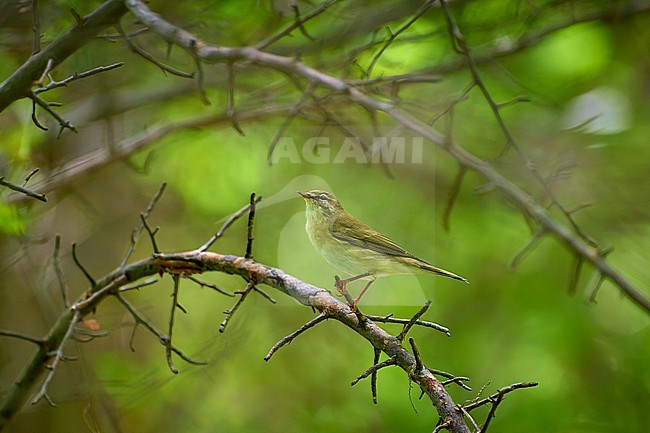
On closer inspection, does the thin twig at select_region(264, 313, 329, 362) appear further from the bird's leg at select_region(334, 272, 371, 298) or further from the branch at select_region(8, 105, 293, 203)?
the branch at select_region(8, 105, 293, 203)

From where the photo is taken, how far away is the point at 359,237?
3.67 feet

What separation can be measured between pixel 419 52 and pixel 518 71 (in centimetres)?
45

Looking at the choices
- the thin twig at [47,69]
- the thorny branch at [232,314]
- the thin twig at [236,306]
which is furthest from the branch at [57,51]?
the thin twig at [236,306]

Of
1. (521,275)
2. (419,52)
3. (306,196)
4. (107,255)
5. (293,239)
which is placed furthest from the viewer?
(107,255)

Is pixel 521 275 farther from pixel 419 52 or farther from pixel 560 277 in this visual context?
pixel 419 52

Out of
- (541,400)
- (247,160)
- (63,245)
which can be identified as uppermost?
(247,160)

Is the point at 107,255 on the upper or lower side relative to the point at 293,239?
lower

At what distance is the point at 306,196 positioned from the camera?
46.4 inches

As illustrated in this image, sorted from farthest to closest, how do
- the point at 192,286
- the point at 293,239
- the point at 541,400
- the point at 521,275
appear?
the point at 192,286
the point at 521,275
the point at 541,400
the point at 293,239

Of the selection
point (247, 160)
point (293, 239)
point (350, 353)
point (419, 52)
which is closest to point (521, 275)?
point (350, 353)

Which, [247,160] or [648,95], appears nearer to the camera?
[247,160]

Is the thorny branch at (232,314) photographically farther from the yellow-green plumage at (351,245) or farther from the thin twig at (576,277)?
the thin twig at (576,277)

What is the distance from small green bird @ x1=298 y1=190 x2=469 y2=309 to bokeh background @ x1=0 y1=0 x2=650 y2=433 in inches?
31.0

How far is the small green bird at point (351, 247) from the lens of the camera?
1.07 meters
